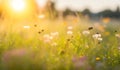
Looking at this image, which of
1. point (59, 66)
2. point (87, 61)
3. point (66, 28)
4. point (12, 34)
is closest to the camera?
point (59, 66)

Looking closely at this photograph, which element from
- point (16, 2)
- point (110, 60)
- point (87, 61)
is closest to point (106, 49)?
point (110, 60)

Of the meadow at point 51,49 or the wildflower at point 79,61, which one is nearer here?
the meadow at point 51,49

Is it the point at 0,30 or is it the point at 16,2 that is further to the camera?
the point at 16,2

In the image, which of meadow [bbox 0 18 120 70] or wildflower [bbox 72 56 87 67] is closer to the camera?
meadow [bbox 0 18 120 70]

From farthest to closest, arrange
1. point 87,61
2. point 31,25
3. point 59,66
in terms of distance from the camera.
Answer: point 31,25 < point 87,61 < point 59,66

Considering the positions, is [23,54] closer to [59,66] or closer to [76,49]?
[59,66]

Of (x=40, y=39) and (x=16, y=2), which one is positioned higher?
(x=16, y=2)

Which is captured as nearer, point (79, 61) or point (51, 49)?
point (79, 61)

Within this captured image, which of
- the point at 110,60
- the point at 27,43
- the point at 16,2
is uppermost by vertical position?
the point at 16,2
